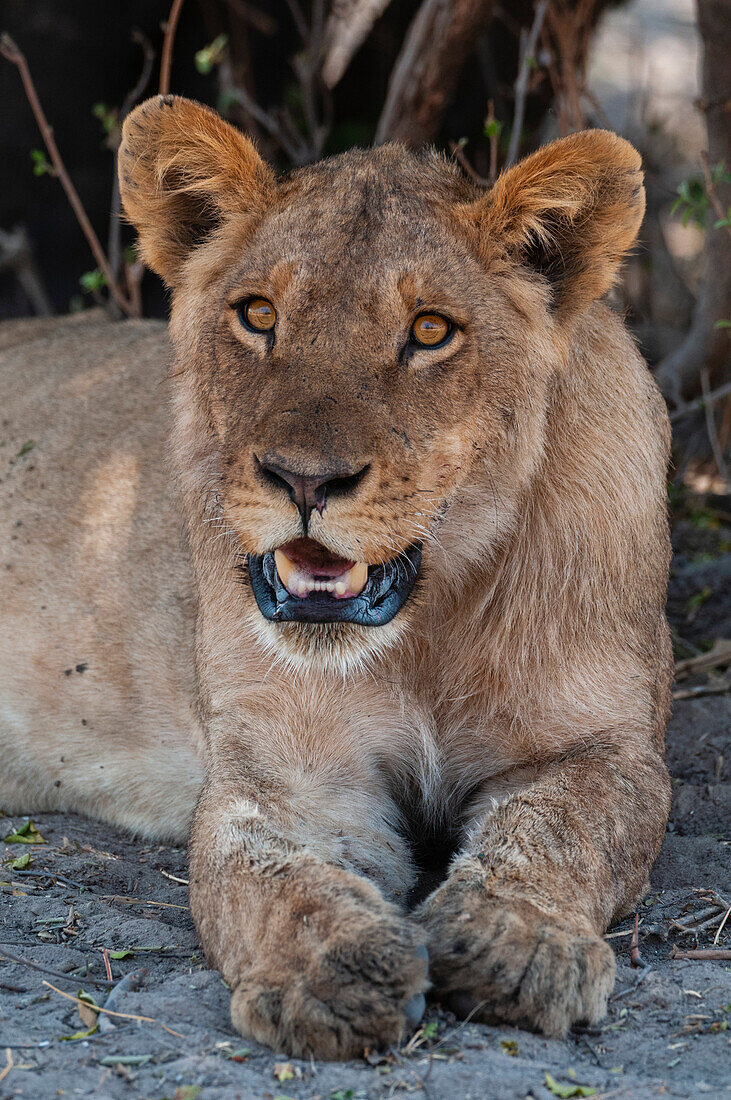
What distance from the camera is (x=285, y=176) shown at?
3635 mm

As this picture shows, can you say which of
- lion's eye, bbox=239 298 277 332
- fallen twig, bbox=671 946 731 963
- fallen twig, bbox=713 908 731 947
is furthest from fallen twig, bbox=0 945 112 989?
lion's eye, bbox=239 298 277 332

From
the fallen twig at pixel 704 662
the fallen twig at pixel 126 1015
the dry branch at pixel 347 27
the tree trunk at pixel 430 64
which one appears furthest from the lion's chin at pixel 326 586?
the dry branch at pixel 347 27

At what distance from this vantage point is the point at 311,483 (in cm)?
269

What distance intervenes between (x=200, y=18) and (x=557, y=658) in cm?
719

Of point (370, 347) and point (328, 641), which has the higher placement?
point (370, 347)

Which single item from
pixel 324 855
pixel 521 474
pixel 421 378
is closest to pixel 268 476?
pixel 421 378

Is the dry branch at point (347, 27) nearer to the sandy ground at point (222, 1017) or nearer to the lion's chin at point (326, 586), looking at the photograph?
the lion's chin at point (326, 586)

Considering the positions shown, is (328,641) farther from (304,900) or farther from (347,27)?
(347,27)

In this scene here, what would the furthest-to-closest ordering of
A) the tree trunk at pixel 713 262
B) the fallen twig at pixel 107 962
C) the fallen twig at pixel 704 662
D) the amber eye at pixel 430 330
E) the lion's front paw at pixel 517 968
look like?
the tree trunk at pixel 713 262 < the fallen twig at pixel 704 662 < the amber eye at pixel 430 330 < the fallen twig at pixel 107 962 < the lion's front paw at pixel 517 968

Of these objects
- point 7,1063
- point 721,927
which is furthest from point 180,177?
point 721,927

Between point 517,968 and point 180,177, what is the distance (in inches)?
90.8

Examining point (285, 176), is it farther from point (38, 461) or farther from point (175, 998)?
point (175, 998)

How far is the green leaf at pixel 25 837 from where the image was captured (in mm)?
3928

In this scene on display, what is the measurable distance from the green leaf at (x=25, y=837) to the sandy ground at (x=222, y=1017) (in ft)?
0.23
